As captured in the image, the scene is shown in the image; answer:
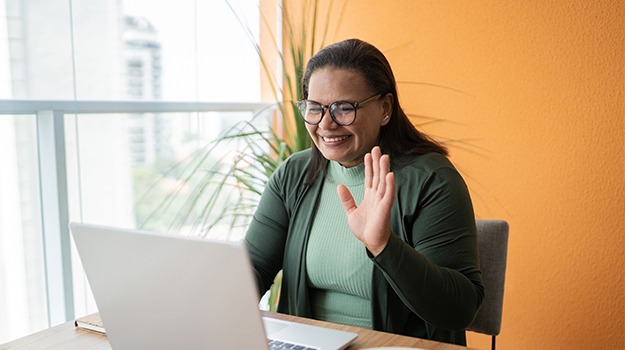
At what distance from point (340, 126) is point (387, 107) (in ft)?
0.51

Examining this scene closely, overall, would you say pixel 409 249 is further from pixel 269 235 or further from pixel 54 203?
pixel 54 203

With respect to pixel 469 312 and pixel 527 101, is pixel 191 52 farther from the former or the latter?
pixel 469 312

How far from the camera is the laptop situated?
3.01ft

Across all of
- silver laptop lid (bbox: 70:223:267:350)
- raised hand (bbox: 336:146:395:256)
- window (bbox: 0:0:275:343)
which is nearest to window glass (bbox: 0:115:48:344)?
window (bbox: 0:0:275:343)

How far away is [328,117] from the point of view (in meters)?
1.64

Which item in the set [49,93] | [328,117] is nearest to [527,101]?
[328,117]

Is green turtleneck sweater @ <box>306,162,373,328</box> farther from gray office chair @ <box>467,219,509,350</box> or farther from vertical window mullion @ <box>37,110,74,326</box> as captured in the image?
vertical window mullion @ <box>37,110,74,326</box>

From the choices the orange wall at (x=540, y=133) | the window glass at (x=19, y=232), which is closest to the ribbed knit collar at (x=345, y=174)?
the window glass at (x=19, y=232)

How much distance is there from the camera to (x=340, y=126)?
5.41 ft

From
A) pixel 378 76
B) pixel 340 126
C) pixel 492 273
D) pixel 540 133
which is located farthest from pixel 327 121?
pixel 540 133

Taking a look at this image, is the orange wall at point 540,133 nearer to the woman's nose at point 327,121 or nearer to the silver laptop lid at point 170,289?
the woman's nose at point 327,121

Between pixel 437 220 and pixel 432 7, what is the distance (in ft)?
4.76

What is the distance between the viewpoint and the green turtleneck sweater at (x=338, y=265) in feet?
5.36

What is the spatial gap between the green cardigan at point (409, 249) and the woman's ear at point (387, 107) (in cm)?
10
